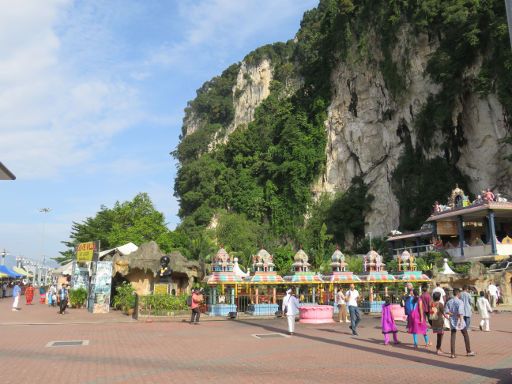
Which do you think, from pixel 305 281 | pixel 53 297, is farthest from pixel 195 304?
pixel 53 297

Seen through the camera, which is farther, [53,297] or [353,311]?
[53,297]

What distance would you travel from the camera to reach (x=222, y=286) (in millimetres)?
22719

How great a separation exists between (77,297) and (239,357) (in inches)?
803

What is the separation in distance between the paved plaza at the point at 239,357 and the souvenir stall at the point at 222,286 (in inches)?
217

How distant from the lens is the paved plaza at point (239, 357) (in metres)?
8.40

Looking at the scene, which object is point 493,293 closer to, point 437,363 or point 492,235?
point 492,235

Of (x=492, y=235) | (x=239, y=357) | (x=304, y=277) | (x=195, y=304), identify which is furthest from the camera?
(x=492, y=235)

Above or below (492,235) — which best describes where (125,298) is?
below

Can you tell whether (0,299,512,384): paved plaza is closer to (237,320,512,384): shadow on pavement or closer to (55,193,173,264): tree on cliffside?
(237,320,512,384): shadow on pavement

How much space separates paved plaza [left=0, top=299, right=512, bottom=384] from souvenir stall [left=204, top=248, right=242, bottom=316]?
550 centimetres

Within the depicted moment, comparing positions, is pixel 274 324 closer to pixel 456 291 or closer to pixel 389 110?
pixel 456 291

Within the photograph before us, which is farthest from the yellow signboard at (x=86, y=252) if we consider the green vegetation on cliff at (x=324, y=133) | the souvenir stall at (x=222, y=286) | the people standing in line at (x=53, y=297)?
the green vegetation on cliff at (x=324, y=133)

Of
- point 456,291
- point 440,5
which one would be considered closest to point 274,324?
point 456,291

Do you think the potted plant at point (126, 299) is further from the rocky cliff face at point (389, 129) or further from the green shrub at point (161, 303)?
the rocky cliff face at point (389, 129)
